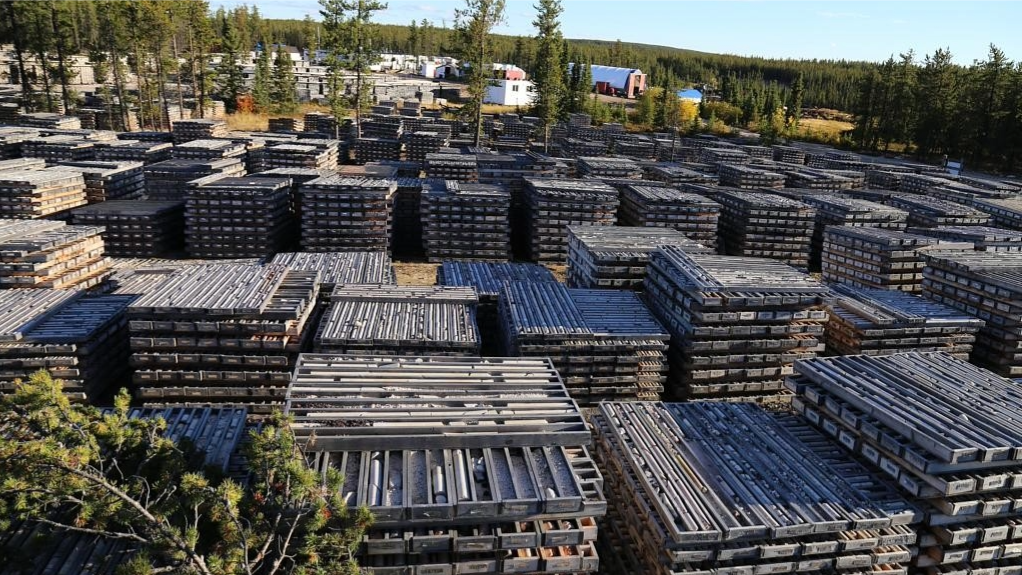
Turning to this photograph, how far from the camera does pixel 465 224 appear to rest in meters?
19.4

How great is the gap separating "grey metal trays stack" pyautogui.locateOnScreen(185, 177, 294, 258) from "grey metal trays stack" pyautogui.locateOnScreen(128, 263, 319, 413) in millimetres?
8668

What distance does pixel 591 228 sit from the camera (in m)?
16.5

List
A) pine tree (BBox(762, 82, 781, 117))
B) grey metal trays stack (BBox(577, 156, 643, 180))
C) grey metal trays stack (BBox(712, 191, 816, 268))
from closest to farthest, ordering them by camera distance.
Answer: grey metal trays stack (BBox(712, 191, 816, 268))
grey metal trays stack (BBox(577, 156, 643, 180))
pine tree (BBox(762, 82, 781, 117))

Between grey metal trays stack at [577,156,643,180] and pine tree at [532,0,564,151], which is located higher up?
pine tree at [532,0,564,151]

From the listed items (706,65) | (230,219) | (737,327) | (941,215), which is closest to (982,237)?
(941,215)

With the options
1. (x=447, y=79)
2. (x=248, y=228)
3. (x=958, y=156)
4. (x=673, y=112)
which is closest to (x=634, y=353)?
(x=248, y=228)

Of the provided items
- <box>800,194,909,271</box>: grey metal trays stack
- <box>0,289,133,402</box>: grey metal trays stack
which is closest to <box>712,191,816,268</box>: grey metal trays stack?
<box>800,194,909,271</box>: grey metal trays stack

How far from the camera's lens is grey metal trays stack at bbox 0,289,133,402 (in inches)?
382

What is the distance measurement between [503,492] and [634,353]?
214 inches

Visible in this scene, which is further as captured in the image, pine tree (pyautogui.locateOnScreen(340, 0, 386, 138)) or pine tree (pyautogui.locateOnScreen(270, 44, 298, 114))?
pine tree (pyautogui.locateOnScreen(270, 44, 298, 114))

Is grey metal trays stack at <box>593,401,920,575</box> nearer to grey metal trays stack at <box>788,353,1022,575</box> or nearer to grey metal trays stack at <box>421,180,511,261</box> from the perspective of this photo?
grey metal trays stack at <box>788,353,1022,575</box>

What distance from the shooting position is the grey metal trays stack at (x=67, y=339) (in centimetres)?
970

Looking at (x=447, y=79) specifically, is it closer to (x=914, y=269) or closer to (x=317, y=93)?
(x=317, y=93)

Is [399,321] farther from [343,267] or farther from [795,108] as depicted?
[795,108]
